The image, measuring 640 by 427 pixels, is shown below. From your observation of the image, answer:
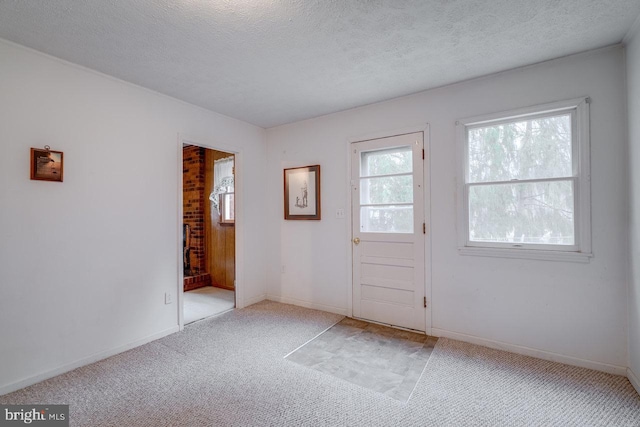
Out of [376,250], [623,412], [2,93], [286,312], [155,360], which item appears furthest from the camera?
[286,312]

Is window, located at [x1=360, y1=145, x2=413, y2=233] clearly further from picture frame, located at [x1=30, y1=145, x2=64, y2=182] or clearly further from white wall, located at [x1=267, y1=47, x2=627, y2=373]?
picture frame, located at [x1=30, y1=145, x2=64, y2=182]

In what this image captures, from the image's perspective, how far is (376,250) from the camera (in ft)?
11.0

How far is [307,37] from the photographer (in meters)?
2.07

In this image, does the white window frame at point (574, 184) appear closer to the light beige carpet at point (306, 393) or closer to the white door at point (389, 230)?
the white door at point (389, 230)

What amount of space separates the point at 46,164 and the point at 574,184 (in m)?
4.23

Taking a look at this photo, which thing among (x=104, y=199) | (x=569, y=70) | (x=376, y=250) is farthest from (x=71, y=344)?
(x=569, y=70)

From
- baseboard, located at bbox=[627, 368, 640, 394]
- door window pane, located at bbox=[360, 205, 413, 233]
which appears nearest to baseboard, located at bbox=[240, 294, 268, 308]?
door window pane, located at bbox=[360, 205, 413, 233]

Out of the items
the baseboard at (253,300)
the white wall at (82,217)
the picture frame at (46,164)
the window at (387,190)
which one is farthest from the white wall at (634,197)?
the picture frame at (46,164)

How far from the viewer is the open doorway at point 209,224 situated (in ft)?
16.2

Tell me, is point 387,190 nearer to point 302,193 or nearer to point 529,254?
point 302,193

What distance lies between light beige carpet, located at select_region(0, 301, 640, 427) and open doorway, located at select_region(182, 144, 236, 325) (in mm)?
2137

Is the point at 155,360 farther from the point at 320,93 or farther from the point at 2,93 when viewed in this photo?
the point at 320,93

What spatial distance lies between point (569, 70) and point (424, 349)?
8.82ft

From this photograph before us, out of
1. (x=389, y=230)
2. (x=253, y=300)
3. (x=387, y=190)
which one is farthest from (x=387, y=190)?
(x=253, y=300)
